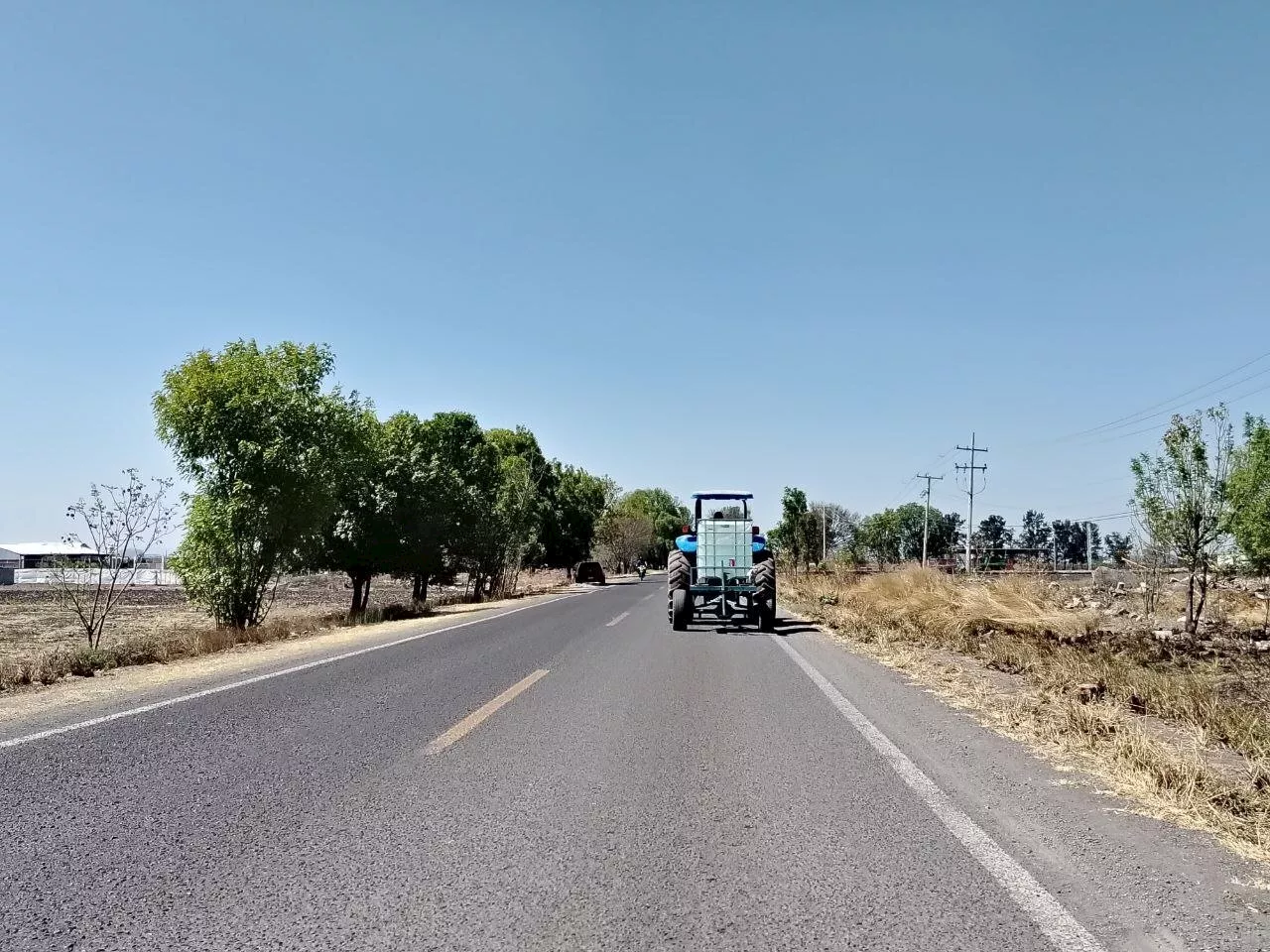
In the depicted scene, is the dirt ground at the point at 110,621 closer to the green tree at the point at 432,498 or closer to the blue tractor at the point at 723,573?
the green tree at the point at 432,498

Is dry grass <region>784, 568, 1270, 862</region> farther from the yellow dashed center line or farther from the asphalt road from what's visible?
the yellow dashed center line

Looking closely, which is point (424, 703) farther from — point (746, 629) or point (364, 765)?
point (746, 629)

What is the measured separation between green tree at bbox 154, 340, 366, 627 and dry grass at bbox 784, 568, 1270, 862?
531 inches

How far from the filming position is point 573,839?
473 centimetres

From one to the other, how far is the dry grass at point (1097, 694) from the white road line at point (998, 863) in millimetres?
1225

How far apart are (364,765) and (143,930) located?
107 inches

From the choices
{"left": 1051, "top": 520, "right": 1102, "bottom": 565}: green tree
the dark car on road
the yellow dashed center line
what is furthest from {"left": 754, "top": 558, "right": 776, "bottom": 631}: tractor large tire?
{"left": 1051, "top": 520, "right": 1102, "bottom": 565}: green tree

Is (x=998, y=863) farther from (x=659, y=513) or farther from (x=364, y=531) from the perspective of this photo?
(x=659, y=513)

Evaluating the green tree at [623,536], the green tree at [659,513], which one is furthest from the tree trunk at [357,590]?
the green tree at [659,513]

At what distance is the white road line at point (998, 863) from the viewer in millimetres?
3561

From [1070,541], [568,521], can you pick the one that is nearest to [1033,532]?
[1070,541]

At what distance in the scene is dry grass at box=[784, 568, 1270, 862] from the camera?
563cm

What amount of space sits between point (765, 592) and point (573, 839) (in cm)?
1409

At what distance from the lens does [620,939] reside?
352 cm
